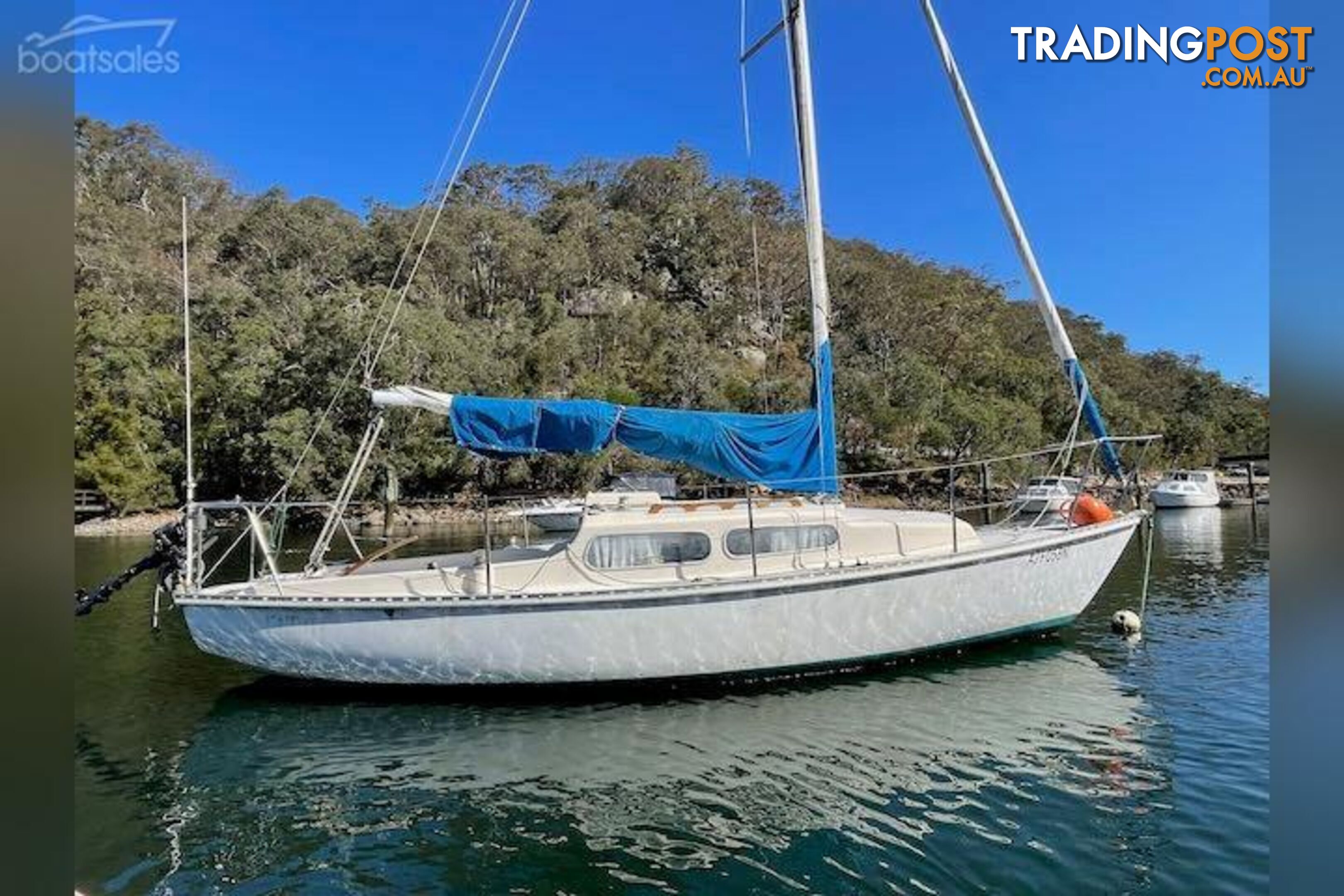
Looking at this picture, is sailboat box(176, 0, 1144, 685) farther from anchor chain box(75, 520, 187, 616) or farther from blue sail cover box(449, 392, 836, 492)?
anchor chain box(75, 520, 187, 616)

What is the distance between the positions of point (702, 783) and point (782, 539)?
426 centimetres

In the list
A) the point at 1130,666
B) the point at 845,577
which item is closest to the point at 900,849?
the point at 845,577

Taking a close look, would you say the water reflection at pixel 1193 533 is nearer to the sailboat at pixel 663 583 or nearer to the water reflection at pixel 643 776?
the sailboat at pixel 663 583

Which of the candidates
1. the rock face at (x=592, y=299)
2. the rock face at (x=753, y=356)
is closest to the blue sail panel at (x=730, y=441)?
the rock face at (x=753, y=356)

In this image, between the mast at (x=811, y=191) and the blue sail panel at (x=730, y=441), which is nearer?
the blue sail panel at (x=730, y=441)

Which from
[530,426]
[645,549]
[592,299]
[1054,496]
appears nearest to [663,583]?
[645,549]

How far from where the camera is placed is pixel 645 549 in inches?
447

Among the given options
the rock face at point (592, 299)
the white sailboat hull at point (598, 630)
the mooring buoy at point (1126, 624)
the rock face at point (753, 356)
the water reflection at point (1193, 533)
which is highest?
the rock face at point (592, 299)

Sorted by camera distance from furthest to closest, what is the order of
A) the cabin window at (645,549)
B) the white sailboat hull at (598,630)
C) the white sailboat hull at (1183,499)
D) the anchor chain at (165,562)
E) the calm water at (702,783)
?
the white sailboat hull at (1183,499) < the cabin window at (645,549) < the anchor chain at (165,562) < the white sailboat hull at (598,630) < the calm water at (702,783)

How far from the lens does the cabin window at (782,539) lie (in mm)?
11477

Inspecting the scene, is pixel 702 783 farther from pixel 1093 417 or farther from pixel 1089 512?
pixel 1093 417

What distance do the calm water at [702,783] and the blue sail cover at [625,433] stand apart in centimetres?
323

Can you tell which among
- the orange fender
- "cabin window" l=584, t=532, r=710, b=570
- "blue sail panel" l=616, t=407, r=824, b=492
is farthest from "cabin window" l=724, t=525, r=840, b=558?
the orange fender

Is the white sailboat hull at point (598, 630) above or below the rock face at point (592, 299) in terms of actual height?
below
